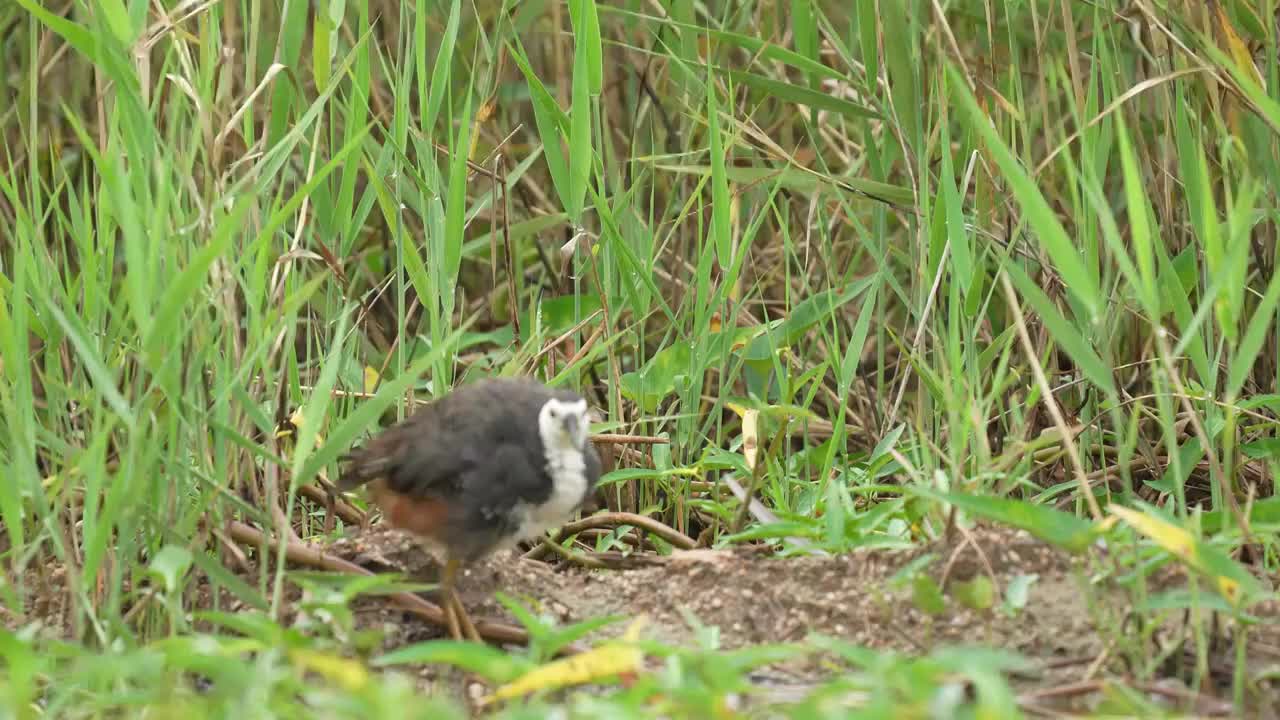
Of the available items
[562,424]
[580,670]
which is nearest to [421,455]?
[562,424]

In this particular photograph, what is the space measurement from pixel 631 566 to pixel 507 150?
6.40ft

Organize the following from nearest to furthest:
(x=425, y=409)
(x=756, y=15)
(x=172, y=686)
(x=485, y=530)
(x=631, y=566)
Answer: (x=172, y=686)
(x=485, y=530)
(x=425, y=409)
(x=631, y=566)
(x=756, y=15)

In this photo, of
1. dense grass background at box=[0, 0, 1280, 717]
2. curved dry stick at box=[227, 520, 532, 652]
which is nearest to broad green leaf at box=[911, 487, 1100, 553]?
dense grass background at box=[0, 0, 1280, 717]

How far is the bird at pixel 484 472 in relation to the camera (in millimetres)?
2781

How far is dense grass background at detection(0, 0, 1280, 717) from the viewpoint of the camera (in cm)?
262

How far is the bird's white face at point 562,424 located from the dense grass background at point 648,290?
0.27 meters

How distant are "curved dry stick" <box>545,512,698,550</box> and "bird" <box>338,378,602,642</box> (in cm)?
44

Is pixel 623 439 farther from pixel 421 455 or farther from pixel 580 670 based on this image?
pixel 580 670

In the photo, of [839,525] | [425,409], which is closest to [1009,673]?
[839,525]

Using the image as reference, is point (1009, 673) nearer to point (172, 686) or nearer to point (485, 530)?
point (485, 530)

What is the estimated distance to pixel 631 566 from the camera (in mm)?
3209

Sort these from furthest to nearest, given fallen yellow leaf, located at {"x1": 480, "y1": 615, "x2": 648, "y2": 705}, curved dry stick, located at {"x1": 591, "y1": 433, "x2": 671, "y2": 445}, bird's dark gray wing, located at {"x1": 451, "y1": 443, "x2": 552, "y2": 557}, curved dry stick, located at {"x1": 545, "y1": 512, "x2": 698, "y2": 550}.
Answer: curved dry stick, located at {"x1": 591, "y1": 433, "x2": 671, "y2": 445} → curved dry stick, located at {"x1": 545, "y1": 512, "x2": 698, "y2": 550} → bird's dark gray wing, located at {"x1": 451, "y1": 443, "x2": 552, "y2": 557} → fallen yellow leaf, located at {"x1": 480, "y1": 615, "x2": 648, "y2": 705}

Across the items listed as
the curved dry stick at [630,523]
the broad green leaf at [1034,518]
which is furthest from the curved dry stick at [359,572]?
the broad green leaf at [1034,518]

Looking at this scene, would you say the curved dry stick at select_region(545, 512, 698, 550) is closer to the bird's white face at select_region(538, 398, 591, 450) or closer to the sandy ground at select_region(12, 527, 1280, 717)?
the sandy ground at select_region(12, 527, 1280, 717)
